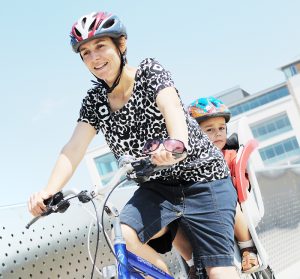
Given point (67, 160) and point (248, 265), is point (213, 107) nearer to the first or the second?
point (248, 265)

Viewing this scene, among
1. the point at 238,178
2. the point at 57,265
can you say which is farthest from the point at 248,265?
the point at 57,265

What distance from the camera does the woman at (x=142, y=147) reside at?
2248 millimetres

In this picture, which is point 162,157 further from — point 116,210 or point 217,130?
point 217,130

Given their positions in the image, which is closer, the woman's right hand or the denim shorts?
the woman's right hand

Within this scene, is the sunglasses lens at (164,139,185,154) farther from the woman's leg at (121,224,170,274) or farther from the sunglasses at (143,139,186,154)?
the woman's leg at (121,224,170,274)

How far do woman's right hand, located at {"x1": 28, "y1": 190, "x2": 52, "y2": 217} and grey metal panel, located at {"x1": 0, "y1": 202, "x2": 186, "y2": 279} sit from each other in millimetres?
893

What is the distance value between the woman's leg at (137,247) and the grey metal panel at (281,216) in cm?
342

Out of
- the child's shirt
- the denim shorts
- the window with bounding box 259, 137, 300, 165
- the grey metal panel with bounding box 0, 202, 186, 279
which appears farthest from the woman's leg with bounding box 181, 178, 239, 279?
the window with bounding box 259, 137, 300, 165

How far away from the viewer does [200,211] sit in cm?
239

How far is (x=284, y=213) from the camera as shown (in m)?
6.14

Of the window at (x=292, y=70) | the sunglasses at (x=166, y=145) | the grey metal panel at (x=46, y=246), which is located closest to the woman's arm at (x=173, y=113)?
the sunglasses at (x=166, y=145)

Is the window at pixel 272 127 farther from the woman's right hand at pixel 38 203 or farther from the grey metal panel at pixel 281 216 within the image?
the woman's right hand at pixel 38 203

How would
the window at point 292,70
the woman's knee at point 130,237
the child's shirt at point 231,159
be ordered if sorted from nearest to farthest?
the woman's knee at point 130,237, the child's shirt at point 231,159, the window at point 292,70

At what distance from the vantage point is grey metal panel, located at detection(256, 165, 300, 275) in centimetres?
566
